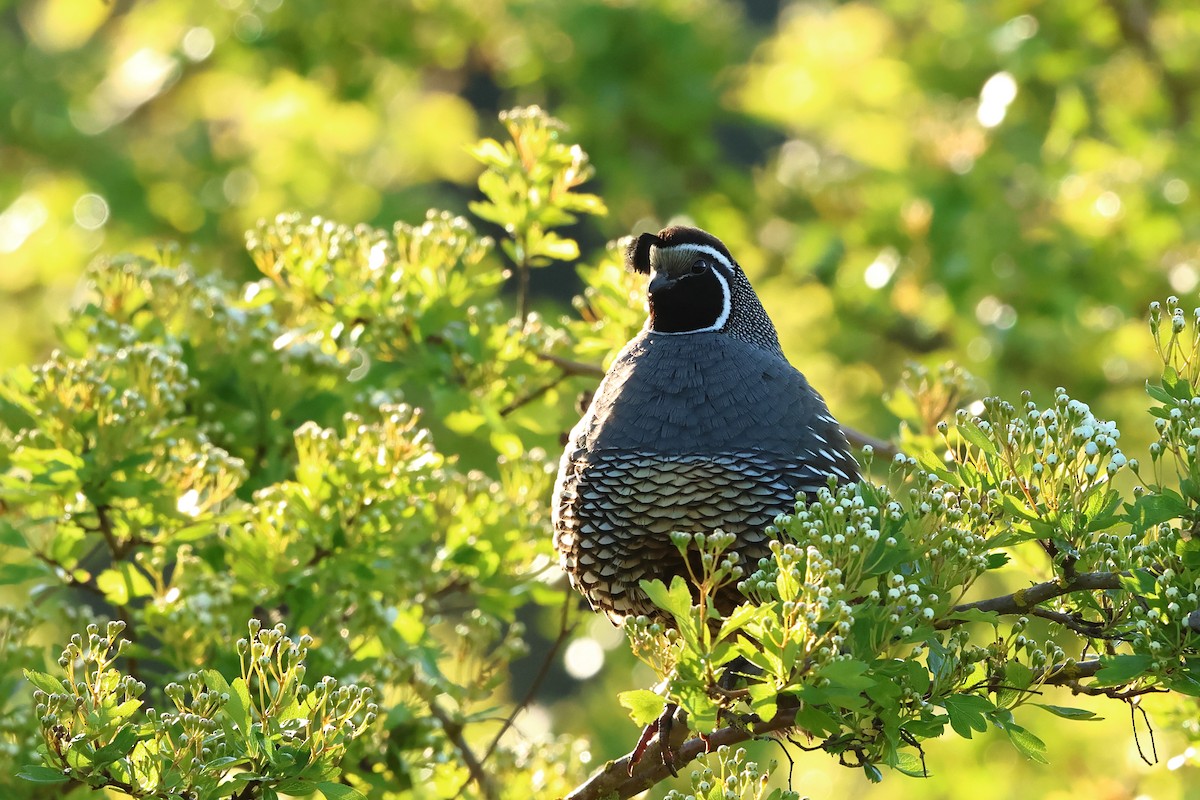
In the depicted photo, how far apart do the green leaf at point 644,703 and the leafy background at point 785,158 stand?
2527 millimetres

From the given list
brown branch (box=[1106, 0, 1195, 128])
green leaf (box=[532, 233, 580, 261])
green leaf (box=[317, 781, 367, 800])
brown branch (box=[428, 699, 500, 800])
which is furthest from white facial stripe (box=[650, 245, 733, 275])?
brown branch (box=[1106, 0, 1195, 128])

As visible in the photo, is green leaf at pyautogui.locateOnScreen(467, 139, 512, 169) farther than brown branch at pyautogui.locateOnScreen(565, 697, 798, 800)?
Yes

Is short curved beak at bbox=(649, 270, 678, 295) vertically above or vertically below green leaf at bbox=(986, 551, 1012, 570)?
above

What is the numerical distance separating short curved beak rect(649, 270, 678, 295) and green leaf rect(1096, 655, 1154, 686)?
1667mm

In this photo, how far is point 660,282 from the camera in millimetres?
3689

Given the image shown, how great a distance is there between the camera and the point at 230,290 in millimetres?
4488

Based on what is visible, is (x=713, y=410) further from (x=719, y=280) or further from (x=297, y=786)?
(x=297, y=786)

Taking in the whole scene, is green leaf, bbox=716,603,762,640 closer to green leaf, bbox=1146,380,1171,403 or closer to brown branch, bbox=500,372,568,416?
green leaf, bbox=1146,380,1171,403

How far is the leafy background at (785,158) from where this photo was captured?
23.0ft

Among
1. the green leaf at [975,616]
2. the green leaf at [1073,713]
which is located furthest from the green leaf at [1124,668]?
the green leaf at [975,616]

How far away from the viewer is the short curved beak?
3.66 m

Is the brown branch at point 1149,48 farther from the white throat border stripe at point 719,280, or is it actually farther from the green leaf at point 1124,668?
the green leaf at point 1124,668

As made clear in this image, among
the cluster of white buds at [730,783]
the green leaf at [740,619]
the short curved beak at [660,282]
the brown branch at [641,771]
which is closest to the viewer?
the green leaf at [740,619]

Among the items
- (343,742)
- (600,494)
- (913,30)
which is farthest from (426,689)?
(913,30)
